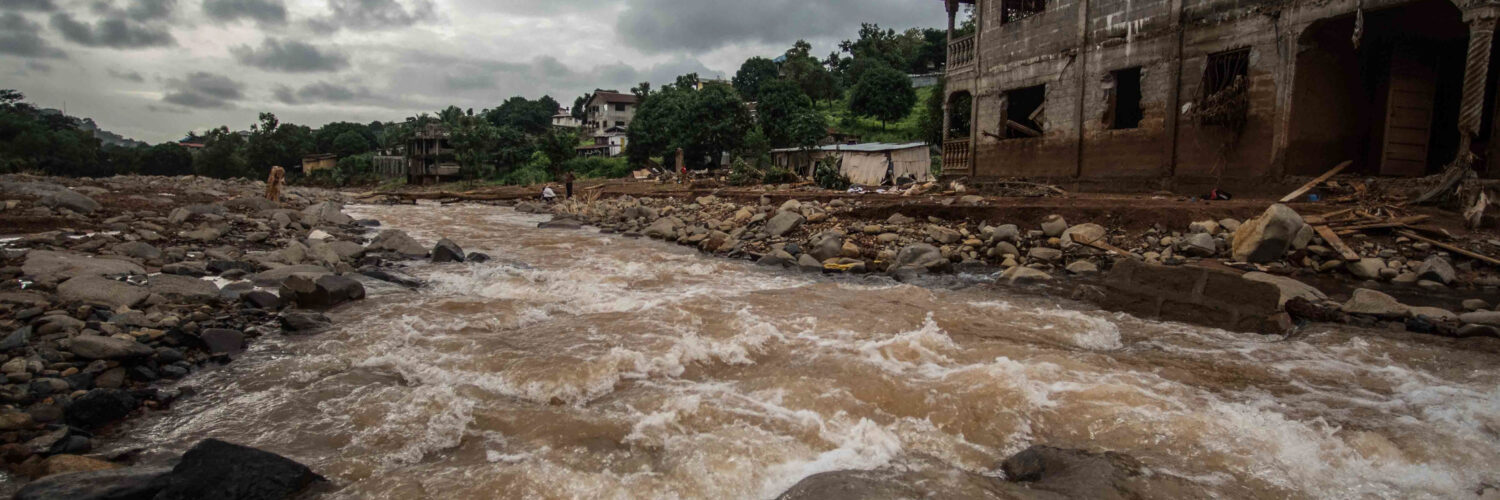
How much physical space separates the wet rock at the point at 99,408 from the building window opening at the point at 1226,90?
15777 millimetres

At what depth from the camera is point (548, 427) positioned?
165 inches

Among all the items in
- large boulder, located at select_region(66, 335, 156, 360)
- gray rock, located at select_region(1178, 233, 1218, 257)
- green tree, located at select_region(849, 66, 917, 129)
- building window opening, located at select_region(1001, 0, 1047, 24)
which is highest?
green tree, located at select_region(849, 66, 917, 129)

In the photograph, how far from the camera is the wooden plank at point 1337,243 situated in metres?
8.51

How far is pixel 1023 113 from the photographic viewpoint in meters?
19.7

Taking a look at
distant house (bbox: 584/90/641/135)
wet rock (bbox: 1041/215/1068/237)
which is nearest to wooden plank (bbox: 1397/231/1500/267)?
wet rock (bbox: 1041/215/1068/237)

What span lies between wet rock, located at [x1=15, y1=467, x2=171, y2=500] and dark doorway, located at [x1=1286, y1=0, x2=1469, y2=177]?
1552 cm

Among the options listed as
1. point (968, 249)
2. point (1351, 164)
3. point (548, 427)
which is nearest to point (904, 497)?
point (548, 427)

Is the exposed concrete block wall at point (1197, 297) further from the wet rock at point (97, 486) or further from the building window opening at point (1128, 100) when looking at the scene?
the building window opening at point (1128, 100)

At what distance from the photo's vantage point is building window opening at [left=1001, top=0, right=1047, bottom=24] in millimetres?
18453

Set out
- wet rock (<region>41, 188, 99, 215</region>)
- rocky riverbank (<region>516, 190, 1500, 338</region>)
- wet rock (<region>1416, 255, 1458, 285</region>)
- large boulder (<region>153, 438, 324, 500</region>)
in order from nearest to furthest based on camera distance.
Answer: large boulder (<region>153, 438, 324, 500</region>)
rocky riverbank (<region>516, 190, 1500, 338</region>)
wet rock (<region>1416, 255, 1458, 285</region>)
wet rock (<region>41, 188, 99, 215</region>)

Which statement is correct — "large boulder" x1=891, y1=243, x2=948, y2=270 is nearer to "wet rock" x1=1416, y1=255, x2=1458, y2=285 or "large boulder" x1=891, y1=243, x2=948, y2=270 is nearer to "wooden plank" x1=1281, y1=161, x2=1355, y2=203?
"wet rock" x1=1416, y1=255, x2=1458, y2=285

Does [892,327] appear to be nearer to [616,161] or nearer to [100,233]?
[100,233]

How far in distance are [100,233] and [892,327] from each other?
38.1 feet

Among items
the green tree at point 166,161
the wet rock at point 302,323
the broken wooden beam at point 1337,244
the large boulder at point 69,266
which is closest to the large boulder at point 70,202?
the large boulder at point 69,266
